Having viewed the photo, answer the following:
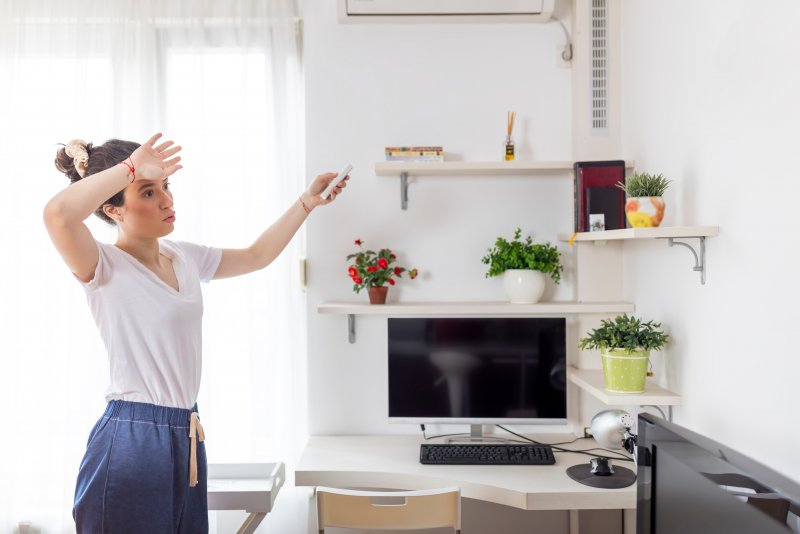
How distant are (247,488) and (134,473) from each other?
615 millimetres

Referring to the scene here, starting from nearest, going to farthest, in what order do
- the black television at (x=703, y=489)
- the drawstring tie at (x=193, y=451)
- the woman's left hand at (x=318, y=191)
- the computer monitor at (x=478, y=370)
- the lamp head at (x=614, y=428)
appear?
the black television at (x=703, y=489), the drawstring tie at (x=193, y=451), the lamp head at (x=614, y=428), the woman's left hand at (x=318, y=191), the computer monitor at (x=478, y=370)

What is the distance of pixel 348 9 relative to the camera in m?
2.16

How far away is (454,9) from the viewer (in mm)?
2166

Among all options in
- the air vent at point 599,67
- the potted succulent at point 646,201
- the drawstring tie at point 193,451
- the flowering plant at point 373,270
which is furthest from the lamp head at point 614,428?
the drawstring tie at point 193,451

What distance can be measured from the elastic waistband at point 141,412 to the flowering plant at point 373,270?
85cm

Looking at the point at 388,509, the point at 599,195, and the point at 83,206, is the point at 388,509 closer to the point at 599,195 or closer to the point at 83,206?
the point at 83,206

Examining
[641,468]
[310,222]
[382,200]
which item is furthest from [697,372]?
[310,222]

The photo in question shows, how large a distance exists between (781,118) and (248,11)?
183 centimetres

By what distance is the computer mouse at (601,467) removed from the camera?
5.84 feet

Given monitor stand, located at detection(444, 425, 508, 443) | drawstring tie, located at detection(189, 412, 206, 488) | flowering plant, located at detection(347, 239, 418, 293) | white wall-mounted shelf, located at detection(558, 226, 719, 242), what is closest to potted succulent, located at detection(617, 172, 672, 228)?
white wall-mounted shelf, located at detection(558, 226, 719, 242)

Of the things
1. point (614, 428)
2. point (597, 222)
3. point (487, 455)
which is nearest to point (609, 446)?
point (614, 428)

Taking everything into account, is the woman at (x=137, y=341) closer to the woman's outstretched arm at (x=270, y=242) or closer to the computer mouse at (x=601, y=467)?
the woman's outstretched arm at (x=270, y=242)

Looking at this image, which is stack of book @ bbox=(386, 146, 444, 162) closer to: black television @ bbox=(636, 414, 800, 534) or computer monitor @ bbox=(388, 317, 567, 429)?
computer monitor @ bbox=(388, 317, 567, 429)

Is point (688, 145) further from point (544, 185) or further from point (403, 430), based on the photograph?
point (403, 430)
